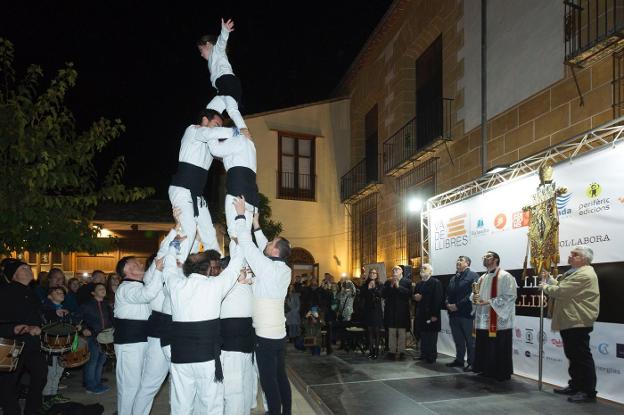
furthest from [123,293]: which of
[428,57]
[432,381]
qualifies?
[428,57]

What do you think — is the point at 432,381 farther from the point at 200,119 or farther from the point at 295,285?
the point at 295,285

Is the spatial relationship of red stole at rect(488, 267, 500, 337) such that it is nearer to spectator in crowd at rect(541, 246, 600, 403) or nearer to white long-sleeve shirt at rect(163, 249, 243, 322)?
spectator in crowd at rect(541, 246, 600, 403)

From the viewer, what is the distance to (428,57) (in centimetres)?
1310

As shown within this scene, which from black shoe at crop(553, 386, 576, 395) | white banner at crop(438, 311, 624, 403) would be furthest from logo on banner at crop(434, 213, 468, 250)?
black shoe at crop(553, 386, 576, 395)

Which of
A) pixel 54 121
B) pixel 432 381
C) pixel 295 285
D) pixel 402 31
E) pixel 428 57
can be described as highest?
pixel 402 31

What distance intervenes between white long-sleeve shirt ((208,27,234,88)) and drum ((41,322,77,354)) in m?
3.05

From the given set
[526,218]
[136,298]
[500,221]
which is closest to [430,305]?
[500,221]

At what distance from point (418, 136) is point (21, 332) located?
1029 centimetres

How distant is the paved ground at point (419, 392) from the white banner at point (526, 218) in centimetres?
156

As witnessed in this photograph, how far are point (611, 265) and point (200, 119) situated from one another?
14.4 ft

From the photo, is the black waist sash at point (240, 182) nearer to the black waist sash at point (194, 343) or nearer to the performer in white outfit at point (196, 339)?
the performer in white outfit at point (196, 339)

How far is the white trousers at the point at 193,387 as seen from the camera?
3.61m

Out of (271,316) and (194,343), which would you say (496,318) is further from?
(194,343)

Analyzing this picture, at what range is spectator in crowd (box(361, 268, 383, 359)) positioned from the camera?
8930 millimetres
